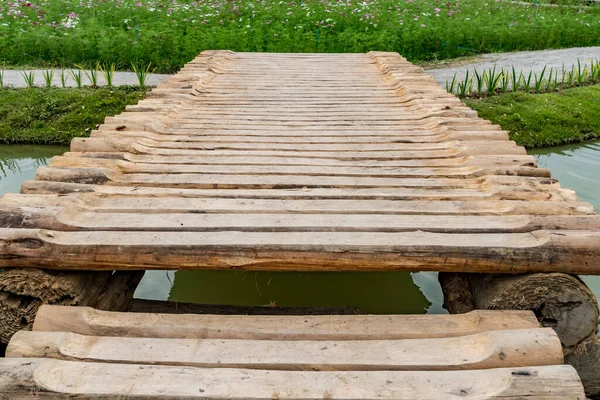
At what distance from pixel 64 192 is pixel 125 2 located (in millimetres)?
9673

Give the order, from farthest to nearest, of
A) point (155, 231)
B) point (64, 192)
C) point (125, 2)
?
point (125, 2) → point (64, 192) → point (155, 231)

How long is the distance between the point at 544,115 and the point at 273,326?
18.6ft

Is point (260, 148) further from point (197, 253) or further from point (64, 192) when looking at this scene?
point (197, 253)

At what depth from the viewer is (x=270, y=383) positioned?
1.60m

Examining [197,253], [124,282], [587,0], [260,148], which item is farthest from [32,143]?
[587,0]

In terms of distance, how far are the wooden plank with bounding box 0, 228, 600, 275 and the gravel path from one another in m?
5.87

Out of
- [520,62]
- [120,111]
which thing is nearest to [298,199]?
[120,111]

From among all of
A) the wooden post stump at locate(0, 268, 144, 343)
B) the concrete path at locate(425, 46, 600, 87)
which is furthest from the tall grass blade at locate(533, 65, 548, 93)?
the wooden post stump at locate(0, 268, 144, 343)

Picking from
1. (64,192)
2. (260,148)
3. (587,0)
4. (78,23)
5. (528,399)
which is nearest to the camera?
(528,399)

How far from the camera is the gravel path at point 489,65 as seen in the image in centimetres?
772

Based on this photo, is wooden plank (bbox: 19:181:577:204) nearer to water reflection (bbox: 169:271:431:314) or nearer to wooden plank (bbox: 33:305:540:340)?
wooden plank (bbox: 33:305:540:340)

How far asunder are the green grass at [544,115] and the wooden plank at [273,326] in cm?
462

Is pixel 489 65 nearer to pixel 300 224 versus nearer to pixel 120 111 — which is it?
pixel 120 111

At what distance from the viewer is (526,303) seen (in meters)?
1.96
